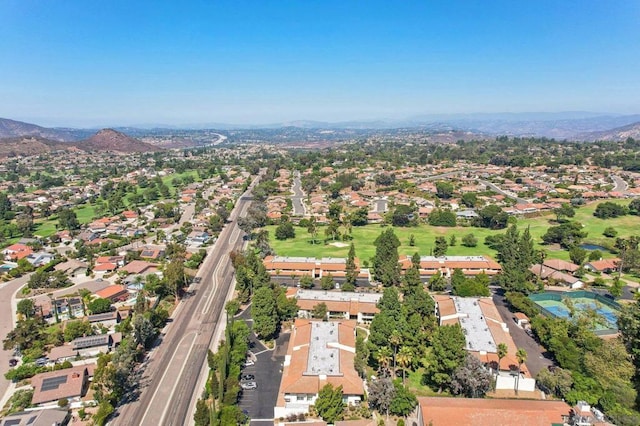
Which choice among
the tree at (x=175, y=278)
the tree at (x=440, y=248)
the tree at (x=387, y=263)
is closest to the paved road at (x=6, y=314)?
the tree at (x=175, y=278)

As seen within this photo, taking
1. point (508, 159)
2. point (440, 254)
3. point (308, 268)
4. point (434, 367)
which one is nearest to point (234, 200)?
point (308, 268)

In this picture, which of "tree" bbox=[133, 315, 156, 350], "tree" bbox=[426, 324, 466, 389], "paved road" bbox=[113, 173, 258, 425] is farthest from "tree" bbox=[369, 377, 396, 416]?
"tree" bbox=[133, 315, 156, 350]

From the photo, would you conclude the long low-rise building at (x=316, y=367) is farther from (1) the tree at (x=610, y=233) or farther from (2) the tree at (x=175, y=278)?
(1) the tree at (x=610, y=233)

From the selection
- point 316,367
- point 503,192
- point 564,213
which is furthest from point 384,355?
point 503,192

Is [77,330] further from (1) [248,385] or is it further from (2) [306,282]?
(2) [306,282]

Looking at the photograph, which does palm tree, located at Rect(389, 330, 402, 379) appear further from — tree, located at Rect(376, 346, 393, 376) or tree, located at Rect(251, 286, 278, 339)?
tree, located at Rect(251, 286, 278, 339)

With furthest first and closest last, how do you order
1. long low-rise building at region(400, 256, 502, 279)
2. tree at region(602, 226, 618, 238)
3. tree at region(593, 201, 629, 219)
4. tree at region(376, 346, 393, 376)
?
1. tree at region(593, 201, 629, 219)
2. tree at region(602, 226, 618, 238)
3. long low-rise building at region(400, 256, 502, 279)
4. tree at region(376, 346, 393, 376)
